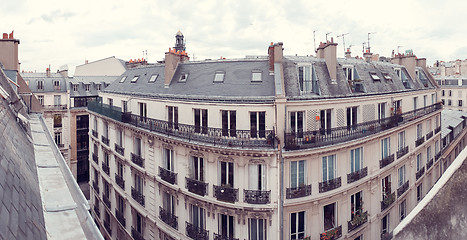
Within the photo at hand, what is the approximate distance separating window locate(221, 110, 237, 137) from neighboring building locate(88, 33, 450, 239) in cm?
5

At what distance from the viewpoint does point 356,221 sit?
17125 millimetres

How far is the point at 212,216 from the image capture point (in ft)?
50.7

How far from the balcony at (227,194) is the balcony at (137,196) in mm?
7623

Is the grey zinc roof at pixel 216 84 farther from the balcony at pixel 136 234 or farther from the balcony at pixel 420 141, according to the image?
the balcony at pixel 420 141

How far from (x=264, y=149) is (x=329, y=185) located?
4698 mm

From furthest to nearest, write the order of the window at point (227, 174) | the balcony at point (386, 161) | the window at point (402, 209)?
the window at point (402, 209) → the balcony at point (386, 161) → the window at point (227, 174)

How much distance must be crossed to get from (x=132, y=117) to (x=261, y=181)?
11339 mm

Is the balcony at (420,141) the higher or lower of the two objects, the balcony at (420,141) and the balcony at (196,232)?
the higher

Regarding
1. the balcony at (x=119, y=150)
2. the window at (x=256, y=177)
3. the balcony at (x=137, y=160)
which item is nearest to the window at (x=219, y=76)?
the window at (x=256, y=177)

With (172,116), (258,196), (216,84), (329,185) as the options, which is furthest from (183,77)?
(329,185)

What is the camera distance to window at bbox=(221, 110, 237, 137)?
1504 cm

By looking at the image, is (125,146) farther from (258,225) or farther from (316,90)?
(316,90)

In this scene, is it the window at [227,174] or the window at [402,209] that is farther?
the window at [402,209]

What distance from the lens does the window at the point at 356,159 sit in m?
17.1
